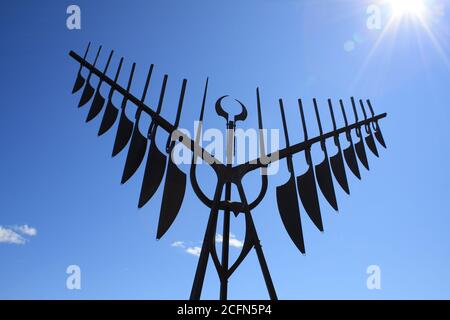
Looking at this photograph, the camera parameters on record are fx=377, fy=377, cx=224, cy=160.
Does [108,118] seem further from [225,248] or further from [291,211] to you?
[291,211]

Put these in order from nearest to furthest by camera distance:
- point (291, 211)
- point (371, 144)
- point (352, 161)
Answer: point (291, 211) < point (352, 161) < point (371, 144)

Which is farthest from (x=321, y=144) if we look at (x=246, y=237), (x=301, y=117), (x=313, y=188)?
(x=246, y=237)

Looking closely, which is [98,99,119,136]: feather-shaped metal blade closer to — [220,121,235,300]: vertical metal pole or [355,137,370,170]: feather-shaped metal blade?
[220,121,235,300]: vertical metal pole

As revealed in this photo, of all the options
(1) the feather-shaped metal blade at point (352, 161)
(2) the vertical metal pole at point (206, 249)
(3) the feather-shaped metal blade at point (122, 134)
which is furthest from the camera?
(1) the feather-shaped metal blade at point (352, 161)

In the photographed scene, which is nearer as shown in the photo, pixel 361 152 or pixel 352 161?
pixel 352 161

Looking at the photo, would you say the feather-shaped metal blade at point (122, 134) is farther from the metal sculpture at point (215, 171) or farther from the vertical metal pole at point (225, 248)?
the vertical metal pole at point (225, 248)

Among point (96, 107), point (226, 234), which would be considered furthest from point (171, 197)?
point (96, 107)

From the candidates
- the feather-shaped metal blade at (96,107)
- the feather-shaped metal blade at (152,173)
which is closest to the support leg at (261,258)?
the feather-shaped metal blade at (152,173)

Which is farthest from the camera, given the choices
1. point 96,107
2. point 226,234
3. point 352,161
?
point 352,161

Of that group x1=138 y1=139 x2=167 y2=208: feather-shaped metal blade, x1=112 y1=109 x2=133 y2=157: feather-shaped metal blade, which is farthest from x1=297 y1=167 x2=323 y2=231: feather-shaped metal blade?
x1=112 y1=109 x2=133 y2=157: feather-shaped metal blade

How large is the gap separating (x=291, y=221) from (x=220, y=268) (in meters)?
1.11
